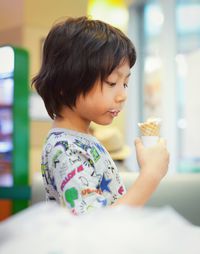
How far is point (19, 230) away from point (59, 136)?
0.35 m

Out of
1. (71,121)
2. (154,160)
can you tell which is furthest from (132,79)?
(154,160)

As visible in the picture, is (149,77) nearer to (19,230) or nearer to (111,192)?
(111,192)

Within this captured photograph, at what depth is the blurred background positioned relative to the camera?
8.42 ft

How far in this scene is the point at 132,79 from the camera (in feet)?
17.7

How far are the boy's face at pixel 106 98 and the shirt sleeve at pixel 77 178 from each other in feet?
0.26

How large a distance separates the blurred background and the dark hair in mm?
627

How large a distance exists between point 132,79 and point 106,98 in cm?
452

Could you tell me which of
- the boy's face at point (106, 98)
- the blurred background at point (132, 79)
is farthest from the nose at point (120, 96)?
the blurred background at point (132, 79)

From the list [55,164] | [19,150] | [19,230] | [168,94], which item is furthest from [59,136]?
[168,94]

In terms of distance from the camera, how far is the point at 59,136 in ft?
3.03

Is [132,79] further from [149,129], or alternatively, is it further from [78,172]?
[78,172]

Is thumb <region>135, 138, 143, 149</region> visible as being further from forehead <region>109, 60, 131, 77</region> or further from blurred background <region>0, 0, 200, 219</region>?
blurred background <region>0, 0, 200, 219</region>

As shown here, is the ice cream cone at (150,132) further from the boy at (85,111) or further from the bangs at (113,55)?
the bangs at (113,55)

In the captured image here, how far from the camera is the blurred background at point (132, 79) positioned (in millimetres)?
2566
